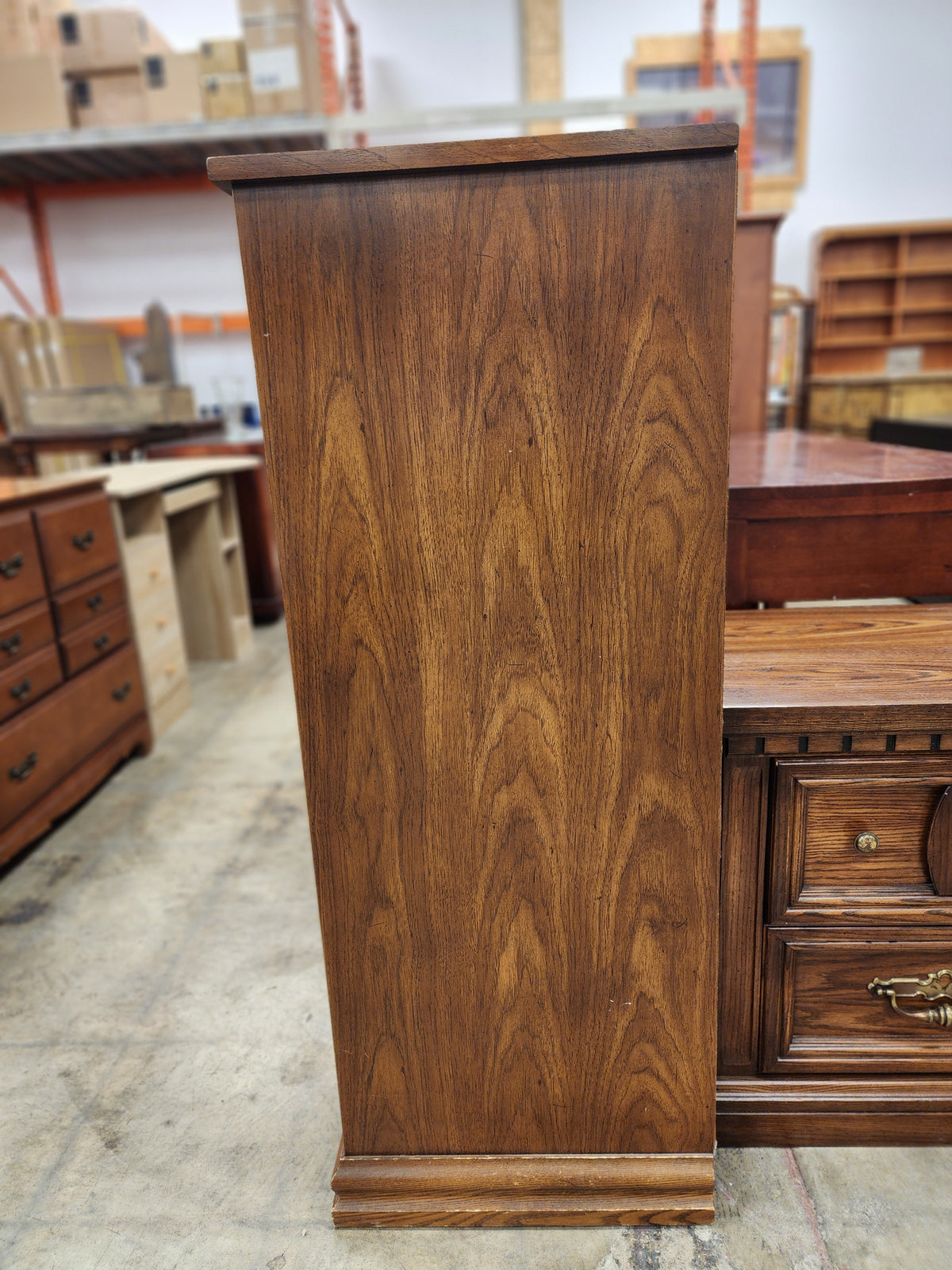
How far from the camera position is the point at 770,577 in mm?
1559

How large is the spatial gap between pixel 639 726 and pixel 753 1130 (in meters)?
0.69

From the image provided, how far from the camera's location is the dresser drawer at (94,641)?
2.35 meters

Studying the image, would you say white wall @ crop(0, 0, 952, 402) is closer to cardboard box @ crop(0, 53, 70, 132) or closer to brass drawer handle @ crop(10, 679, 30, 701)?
cardboard box @ crop(0, 53, 70, 132)

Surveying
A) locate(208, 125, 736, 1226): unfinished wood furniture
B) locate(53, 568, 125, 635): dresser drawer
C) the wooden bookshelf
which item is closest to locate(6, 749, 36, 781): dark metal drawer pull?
locate(53, 568, 125, 635): dresser drawer

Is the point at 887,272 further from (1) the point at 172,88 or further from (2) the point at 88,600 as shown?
(2) the point at 88,600

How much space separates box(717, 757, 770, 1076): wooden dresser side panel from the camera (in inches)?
44.3

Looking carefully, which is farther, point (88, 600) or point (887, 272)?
point (887, 272)

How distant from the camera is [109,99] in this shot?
179 inches

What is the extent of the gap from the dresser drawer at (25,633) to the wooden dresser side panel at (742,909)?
1721 millimetres

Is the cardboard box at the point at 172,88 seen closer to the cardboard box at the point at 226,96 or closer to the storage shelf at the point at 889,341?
the cardboard box at the point at 226,96

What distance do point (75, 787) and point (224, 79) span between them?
380 cm

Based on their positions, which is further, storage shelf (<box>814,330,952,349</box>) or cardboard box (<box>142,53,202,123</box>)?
storage shelf (<box>814,330,952,349</box>)

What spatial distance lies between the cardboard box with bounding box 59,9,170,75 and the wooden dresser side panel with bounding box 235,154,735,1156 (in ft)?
15.5

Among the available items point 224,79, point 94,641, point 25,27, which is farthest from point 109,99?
point 94,641
